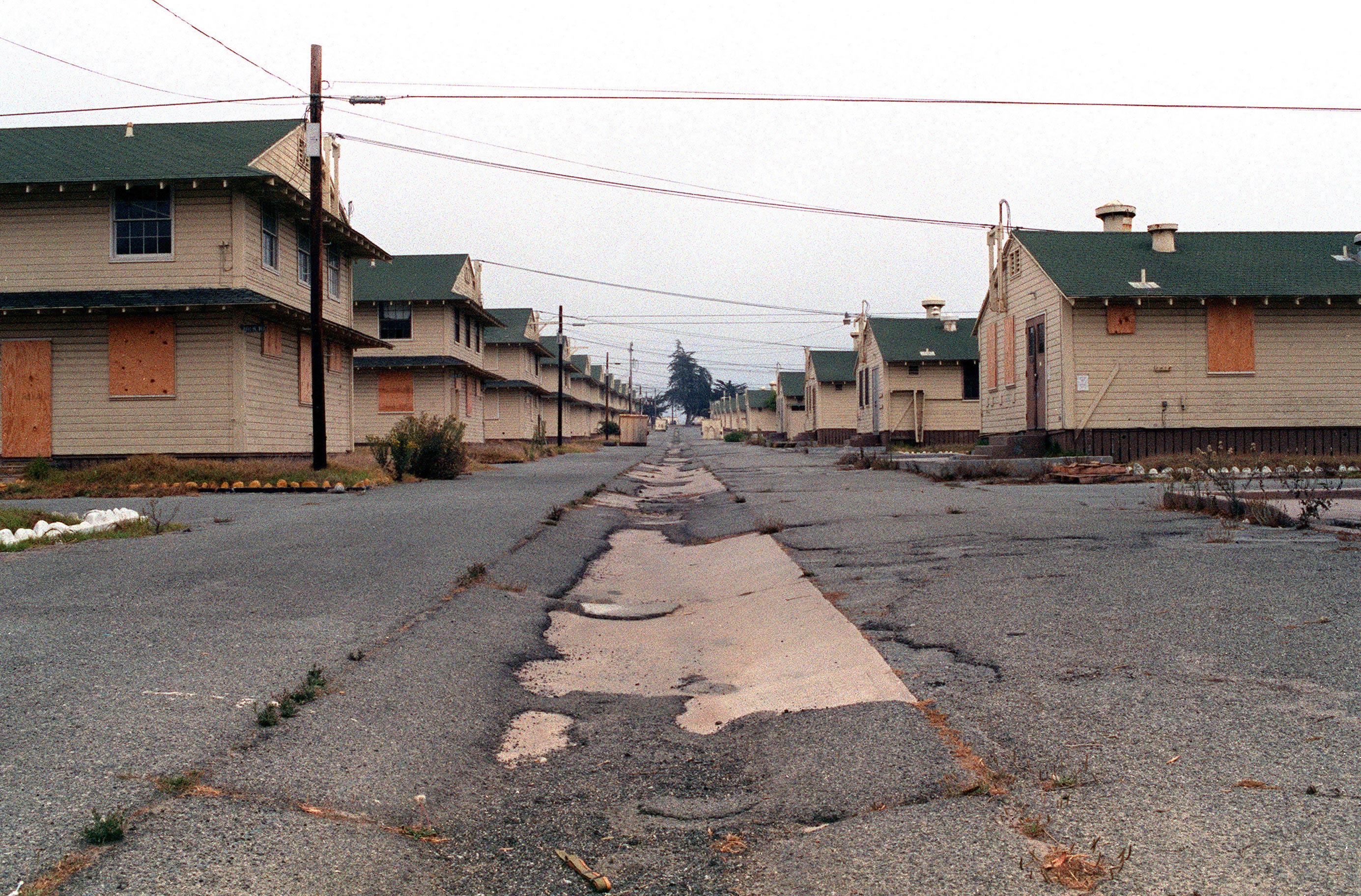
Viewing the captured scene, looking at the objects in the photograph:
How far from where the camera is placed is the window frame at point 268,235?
2083 cm

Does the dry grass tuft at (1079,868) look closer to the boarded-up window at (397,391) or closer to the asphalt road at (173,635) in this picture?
the asphalt road at (173,635)

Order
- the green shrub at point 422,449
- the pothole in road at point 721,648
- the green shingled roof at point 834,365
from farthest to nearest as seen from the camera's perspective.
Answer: the green shingled roof at point 834,365 → the green shrub at point 422,449 → the pothole in road at point 721,648

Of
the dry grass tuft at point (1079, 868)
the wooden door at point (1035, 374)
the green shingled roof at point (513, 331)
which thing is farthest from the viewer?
the green shingled roof at point (513, 331)

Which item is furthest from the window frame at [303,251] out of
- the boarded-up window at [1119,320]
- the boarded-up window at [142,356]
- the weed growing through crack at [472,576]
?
the boarded-up window at [1119,320]

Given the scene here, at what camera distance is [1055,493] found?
612 inches

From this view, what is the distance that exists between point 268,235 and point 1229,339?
21.7 m

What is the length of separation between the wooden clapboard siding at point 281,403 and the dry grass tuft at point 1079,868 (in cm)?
1972

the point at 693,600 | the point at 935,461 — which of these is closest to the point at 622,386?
the point at 935,461

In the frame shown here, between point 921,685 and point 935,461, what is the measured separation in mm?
18939

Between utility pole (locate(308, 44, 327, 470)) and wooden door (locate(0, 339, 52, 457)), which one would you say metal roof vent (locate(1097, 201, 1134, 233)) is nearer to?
utility pole (locate(308, 44, 327, 470))

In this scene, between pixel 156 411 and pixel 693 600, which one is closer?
pixel 693 600

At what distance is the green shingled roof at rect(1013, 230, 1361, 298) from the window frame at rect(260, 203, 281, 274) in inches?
687

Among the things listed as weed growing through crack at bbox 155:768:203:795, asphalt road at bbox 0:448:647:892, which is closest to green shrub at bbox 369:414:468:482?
asphalt road at bbox 0:448:647:892

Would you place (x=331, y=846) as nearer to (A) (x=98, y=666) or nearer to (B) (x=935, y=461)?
(A) (x=98, y=666)
